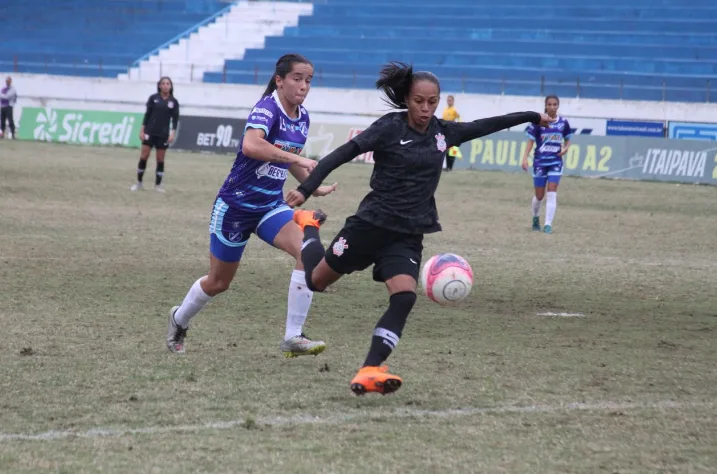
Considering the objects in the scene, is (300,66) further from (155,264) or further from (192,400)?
(155,264)

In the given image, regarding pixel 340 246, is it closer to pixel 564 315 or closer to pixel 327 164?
pixel 327 164

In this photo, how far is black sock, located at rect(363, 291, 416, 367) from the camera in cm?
630

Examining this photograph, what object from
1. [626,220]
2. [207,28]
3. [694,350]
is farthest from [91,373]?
[207,28]

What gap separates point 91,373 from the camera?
22.4ft

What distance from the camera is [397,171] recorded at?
660 cm

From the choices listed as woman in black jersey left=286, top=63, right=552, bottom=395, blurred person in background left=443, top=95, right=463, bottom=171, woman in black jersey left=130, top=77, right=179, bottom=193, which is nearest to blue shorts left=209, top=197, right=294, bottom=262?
woman in black jersey left=286, top=63, right=552, bottom=395

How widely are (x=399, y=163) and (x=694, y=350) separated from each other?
298cm

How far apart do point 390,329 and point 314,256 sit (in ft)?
3.07

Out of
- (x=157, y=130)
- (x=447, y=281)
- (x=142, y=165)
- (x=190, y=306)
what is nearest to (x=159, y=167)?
(x=142, y=165)

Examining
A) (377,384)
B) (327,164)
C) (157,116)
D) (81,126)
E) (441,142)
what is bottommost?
(81,126)

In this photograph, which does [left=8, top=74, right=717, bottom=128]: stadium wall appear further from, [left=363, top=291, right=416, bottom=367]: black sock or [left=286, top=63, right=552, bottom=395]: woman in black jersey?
[left=363, top=291, right=416, bottom=367]: black sock

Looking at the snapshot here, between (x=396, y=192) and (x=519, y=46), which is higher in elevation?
(x=519, y=46)

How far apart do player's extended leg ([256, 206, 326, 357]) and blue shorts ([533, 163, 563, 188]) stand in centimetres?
1052

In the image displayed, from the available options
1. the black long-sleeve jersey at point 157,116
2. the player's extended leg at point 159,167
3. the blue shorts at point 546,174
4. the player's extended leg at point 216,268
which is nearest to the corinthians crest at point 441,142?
the player's extended leg at point 216,268
